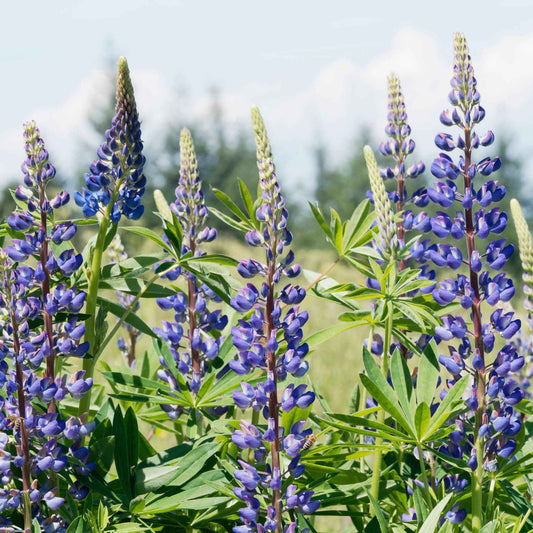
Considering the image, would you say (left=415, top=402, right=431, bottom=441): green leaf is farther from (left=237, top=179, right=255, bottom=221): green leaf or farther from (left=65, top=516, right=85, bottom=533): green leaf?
(left=65, top=516, right=85, bottom=533): green leaf

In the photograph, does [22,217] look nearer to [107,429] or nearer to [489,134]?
[107,429]

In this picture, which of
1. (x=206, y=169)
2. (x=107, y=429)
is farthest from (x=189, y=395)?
(x=206, y=169)

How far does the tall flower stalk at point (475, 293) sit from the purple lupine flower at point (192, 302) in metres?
0.75

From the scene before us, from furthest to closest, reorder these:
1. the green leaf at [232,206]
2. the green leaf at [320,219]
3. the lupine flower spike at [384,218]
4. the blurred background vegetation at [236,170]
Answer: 1. the blurred background vegetation at [236,170]
2. the green leaf at [320,219]
3. the green leaf at [232,206]
4. the lupine flower spike at [384,218]

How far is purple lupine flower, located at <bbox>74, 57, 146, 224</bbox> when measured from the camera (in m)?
2.04

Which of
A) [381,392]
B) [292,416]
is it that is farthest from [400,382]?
[292,416]

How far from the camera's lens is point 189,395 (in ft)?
7.47

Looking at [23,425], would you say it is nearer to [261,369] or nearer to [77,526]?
[77,526]

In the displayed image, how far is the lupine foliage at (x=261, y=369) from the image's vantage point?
1742 mm

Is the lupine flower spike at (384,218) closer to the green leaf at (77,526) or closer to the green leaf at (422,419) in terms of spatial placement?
the green leaf at (422,419)

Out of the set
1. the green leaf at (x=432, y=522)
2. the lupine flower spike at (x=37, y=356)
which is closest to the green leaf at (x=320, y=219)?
the lupine flower spike at (x=37, y=356)

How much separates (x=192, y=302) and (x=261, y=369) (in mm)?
505

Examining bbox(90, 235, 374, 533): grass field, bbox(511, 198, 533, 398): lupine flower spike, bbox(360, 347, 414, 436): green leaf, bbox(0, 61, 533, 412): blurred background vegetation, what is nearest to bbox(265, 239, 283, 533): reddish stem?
bbox(360, 347, 414, 436): green leaf

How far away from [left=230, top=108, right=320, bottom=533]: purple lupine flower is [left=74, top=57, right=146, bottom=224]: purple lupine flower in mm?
445
